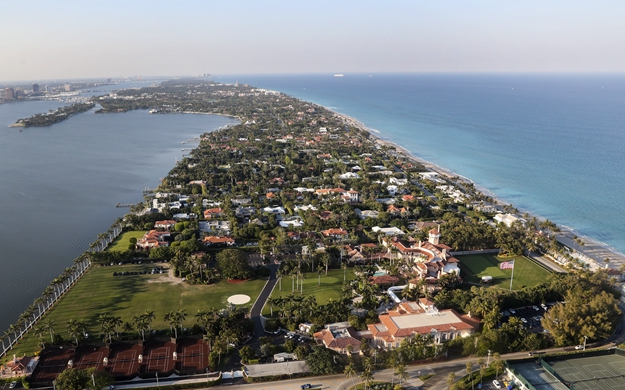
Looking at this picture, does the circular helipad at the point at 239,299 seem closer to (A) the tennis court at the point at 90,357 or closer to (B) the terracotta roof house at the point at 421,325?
(A) the tennis court at the point at 90,357

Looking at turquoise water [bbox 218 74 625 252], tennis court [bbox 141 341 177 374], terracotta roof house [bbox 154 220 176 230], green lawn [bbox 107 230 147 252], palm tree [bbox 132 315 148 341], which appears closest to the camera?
tennis court [bbox 141 341 177 374]

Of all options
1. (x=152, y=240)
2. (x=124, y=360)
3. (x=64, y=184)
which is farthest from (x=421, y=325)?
(x=64, y=184)

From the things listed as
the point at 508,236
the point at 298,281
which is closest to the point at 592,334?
the point at 508,236

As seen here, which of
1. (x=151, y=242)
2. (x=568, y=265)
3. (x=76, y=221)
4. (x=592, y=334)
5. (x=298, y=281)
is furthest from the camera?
(x=76, y=221)

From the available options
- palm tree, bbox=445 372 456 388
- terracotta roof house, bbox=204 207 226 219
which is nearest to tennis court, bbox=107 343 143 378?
palm tree, bbox=445 372 456 388

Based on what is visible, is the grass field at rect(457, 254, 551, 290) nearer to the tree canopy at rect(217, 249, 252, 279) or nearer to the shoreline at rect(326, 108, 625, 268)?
the shoreline at rect(326, 108, 625, 268)

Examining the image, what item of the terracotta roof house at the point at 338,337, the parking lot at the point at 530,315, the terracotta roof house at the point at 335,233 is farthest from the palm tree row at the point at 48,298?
the parking lot at the point at 530,315

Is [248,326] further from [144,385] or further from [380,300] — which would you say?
[380,300]
